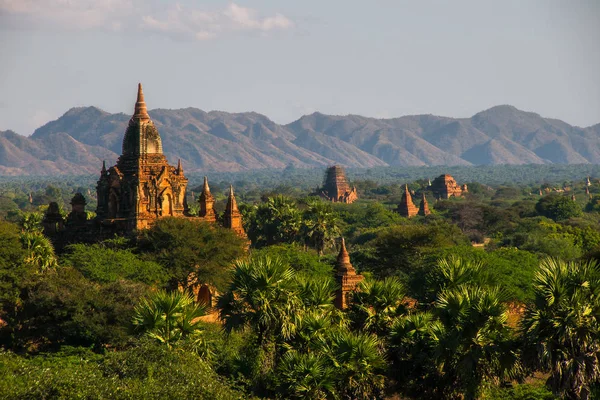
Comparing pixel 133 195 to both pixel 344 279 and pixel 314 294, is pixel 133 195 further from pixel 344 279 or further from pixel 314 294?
pixel 314 294

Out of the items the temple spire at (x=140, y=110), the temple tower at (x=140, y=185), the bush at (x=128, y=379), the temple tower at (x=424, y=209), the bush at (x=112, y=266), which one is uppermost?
the temple spire at (x=140, y=110)

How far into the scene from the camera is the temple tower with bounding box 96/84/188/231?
158ft

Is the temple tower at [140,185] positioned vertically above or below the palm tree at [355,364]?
above

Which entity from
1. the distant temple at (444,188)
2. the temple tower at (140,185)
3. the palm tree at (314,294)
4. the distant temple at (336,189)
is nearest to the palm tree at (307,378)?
the palm tree at (314,294)

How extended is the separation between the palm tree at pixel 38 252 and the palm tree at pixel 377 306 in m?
16.6

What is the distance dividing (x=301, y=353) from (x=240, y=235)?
952 inches

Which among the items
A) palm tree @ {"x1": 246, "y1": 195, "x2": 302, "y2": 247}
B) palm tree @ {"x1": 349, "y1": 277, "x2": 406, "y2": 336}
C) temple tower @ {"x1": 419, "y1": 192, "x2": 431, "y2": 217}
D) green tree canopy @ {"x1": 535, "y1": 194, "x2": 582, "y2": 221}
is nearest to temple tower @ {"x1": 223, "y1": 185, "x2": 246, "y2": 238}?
palm tree @ {"x1": 246, "y1": 195, "x2": 302, "y2": 247}

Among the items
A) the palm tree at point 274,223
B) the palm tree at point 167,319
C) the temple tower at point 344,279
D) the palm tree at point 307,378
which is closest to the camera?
the palm tree at point 307,378

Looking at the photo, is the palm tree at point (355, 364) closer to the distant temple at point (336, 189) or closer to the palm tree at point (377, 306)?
the palm tree at point (377, 306)

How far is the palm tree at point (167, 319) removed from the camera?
27.4 metres

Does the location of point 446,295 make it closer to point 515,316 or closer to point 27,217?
point 515,316

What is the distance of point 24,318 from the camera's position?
123ft

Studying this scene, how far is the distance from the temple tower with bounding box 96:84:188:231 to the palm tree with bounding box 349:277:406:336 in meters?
19.3

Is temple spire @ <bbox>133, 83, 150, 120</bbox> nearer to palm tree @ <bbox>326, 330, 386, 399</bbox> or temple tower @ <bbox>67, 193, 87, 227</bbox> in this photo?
temple tower @ <bbox>67, 193, 87, 227</bbox>
